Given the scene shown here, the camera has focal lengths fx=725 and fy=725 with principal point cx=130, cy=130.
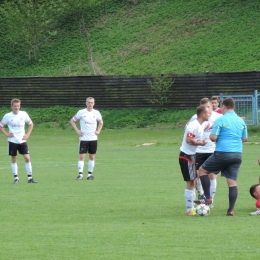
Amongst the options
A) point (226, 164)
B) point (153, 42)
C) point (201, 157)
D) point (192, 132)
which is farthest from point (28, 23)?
point (226, 164)

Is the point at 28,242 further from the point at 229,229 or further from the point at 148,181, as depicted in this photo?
the point at 148,181

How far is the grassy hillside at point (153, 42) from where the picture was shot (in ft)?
157

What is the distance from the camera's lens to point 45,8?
184ft

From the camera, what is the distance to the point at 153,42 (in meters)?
51.7

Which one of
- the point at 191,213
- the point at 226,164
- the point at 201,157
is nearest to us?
the point at 226,164

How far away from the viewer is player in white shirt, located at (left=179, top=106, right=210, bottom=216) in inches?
491

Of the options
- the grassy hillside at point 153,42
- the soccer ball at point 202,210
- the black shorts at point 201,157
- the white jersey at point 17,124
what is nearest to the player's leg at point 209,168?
the soccer ball at point 202,210

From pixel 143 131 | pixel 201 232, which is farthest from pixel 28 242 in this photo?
pixel 143 131

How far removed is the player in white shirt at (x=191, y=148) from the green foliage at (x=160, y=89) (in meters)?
31.1

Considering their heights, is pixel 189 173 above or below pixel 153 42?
below

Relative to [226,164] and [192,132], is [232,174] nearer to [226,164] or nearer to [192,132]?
[226,164]

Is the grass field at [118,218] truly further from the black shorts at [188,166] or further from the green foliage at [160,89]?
the green foliage at [160,89]

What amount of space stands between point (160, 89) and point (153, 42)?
863 cm

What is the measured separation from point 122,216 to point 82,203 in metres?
2.11
